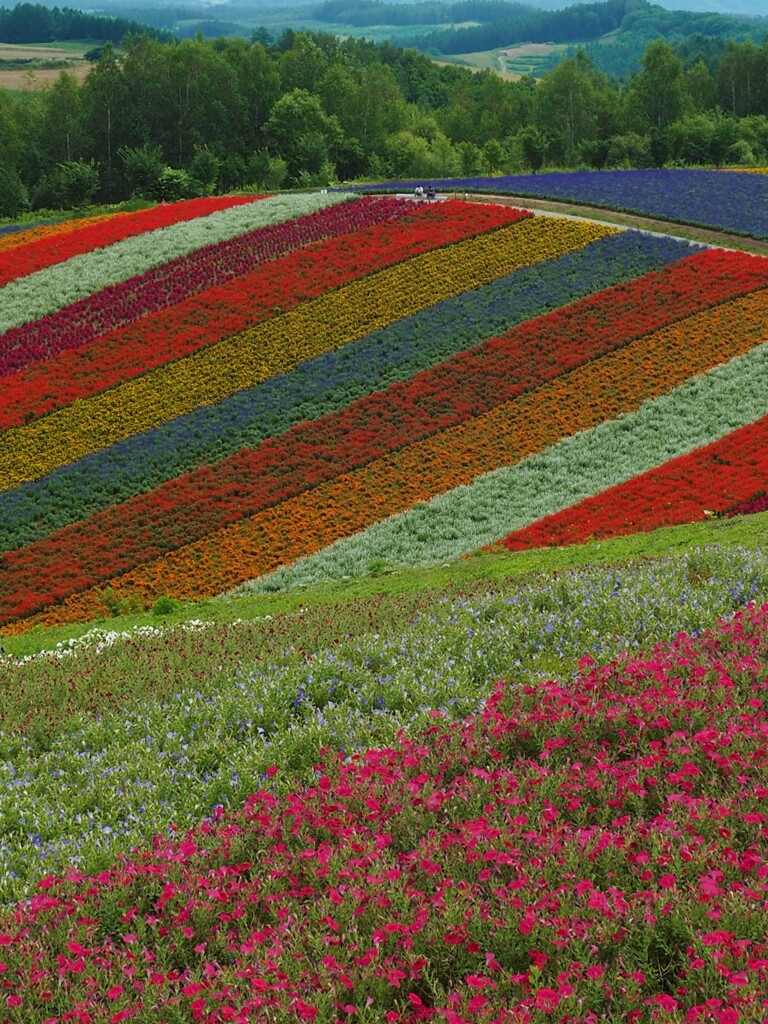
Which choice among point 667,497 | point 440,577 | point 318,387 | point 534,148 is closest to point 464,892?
point 440,577

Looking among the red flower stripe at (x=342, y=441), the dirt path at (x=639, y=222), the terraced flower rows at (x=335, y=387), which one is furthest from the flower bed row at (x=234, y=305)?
the red flower stripe at (x=342, y=441)

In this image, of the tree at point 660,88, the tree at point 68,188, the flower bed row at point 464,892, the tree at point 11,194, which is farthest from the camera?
the tree at point 660,88

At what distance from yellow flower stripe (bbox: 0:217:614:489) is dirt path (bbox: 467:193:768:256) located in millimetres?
2372

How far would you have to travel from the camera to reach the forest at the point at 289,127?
83.4m

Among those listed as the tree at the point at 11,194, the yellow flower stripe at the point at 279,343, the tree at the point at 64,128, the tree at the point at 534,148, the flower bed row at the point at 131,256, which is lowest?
the yellow flower stripe at the point at 279,343

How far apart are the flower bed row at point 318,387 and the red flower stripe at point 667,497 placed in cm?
1076

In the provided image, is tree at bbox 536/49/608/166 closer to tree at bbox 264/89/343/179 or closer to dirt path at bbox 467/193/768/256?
tree at bbox 264/89/343/179

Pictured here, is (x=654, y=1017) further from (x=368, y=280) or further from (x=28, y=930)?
(x=368, y=280)

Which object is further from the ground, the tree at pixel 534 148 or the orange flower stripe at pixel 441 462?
the tree at pixel 534 148

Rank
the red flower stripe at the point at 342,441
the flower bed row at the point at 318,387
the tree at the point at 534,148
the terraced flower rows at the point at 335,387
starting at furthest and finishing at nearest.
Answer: the tree at the point at 534,148 < the flower bed row at the point at 318,387 < the terraced flower rows at the point at 335,387 < the red flower stripe at the point at 342,441

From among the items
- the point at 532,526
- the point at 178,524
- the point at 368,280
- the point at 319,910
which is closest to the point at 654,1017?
the point at 319,910

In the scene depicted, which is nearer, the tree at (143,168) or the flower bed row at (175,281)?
the flower bed row at (175,281)

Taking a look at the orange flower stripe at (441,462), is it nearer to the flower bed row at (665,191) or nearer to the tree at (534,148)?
the flower bed row at (665,191)

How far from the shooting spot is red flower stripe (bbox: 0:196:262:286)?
4781 cm
